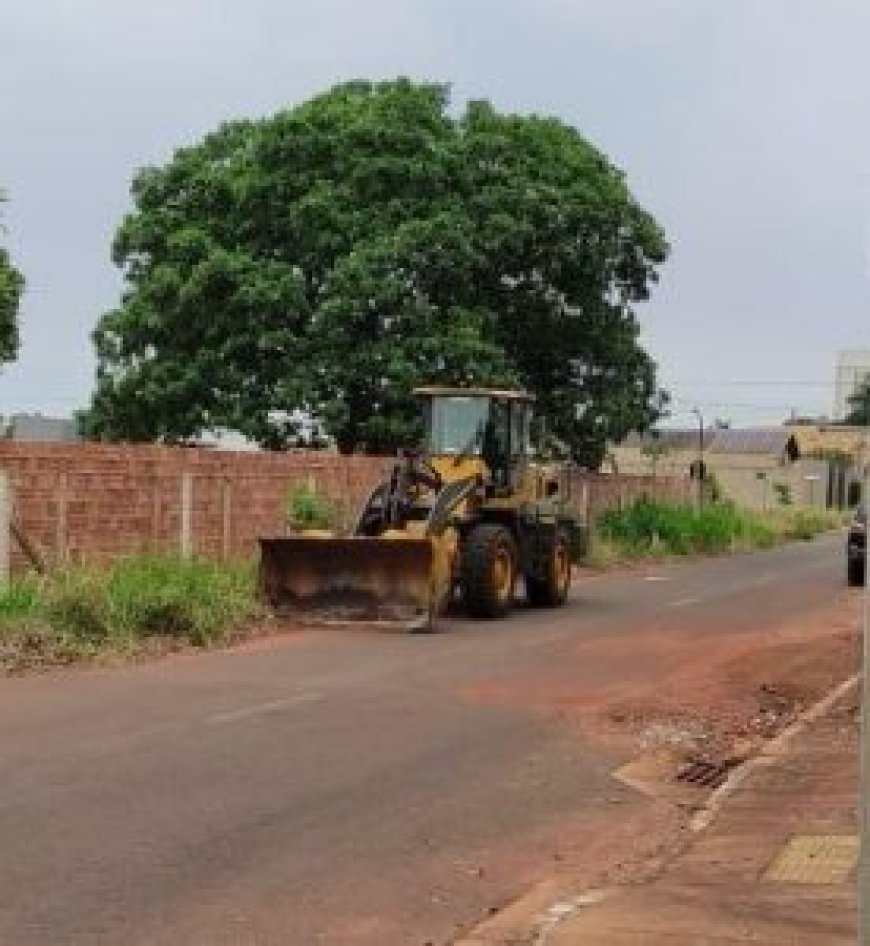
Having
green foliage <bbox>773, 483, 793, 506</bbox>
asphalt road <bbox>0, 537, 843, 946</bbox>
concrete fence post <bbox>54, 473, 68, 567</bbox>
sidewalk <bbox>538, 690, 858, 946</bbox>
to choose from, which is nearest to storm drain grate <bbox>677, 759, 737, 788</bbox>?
sidewalk <bbox>538, 690, 858, 946</bbox>

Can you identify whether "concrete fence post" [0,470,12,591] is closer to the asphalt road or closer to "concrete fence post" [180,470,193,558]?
the asphalt road

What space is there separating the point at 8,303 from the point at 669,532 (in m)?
18.4

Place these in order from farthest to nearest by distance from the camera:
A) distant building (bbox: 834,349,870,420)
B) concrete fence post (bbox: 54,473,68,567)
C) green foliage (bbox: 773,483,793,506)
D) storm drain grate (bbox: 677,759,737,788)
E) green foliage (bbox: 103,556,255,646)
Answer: green foliage (bbox: 773,483,793,506) < concrete fence post (bbox: 54,473,68,567) < green foliage (bbox: 103,556,255,646) < storm drain grate (bbox: 677,759,737,788) < distant building (bbox: 834,349,870,420)

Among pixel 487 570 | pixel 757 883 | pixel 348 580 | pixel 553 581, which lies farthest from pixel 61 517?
pixel 757 883

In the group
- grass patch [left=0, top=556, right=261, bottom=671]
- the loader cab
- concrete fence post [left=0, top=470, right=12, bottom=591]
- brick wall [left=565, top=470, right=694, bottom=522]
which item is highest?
the loader cab

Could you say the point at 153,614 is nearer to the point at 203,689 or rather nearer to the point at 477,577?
the point at 203,689

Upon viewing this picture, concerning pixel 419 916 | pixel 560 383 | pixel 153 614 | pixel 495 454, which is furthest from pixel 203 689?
pixel 560 383

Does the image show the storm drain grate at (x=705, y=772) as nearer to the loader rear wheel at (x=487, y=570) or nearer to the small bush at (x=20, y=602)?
the small bush at (x=20, y=602)

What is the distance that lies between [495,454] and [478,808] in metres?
14.1

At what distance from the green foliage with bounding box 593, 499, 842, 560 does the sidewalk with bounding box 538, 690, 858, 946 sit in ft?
90.4

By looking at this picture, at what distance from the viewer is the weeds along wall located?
891 inches

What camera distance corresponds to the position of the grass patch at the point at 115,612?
17.4 m

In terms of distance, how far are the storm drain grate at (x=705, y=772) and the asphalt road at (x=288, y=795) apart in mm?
545

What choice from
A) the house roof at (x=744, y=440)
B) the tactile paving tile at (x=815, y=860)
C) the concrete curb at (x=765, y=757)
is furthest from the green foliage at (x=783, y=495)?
the tactile paving tile at (x=815, y=860)
